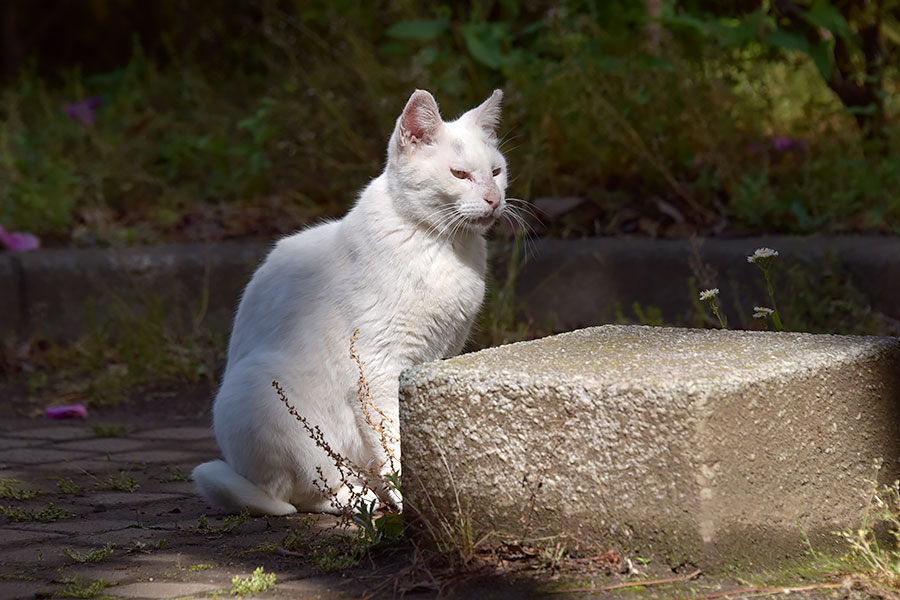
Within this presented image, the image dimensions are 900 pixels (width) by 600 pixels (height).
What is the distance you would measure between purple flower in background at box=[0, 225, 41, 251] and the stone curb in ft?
0.72

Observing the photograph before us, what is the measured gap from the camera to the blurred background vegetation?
5.33m

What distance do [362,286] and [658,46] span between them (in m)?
3.33

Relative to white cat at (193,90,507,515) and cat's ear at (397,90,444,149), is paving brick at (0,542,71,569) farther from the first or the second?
cat's ear at (397,90,444,149)

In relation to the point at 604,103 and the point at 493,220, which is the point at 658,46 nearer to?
the point at 604,103

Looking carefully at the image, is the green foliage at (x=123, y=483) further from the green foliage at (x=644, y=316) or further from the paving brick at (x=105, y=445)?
the green foliage at (x=644, y=316)

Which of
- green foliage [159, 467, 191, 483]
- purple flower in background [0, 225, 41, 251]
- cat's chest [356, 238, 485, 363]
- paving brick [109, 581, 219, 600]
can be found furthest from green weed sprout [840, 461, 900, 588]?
purple flower in background [0, 225, 41, 251]

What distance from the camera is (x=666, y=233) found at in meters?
5.29

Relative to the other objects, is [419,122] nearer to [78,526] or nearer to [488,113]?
[488,113]

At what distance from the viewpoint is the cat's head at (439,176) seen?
10.1 feet

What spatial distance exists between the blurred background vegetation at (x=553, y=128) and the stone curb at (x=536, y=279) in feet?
1.10

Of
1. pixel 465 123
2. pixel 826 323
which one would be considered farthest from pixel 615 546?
pixel 826 323

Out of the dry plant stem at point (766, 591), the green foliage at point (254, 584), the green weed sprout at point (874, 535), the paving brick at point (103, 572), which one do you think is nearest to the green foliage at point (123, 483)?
the paving brick at point (103, 572)

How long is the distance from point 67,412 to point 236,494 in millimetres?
1798

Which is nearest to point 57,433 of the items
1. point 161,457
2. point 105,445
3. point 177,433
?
point 105,445
